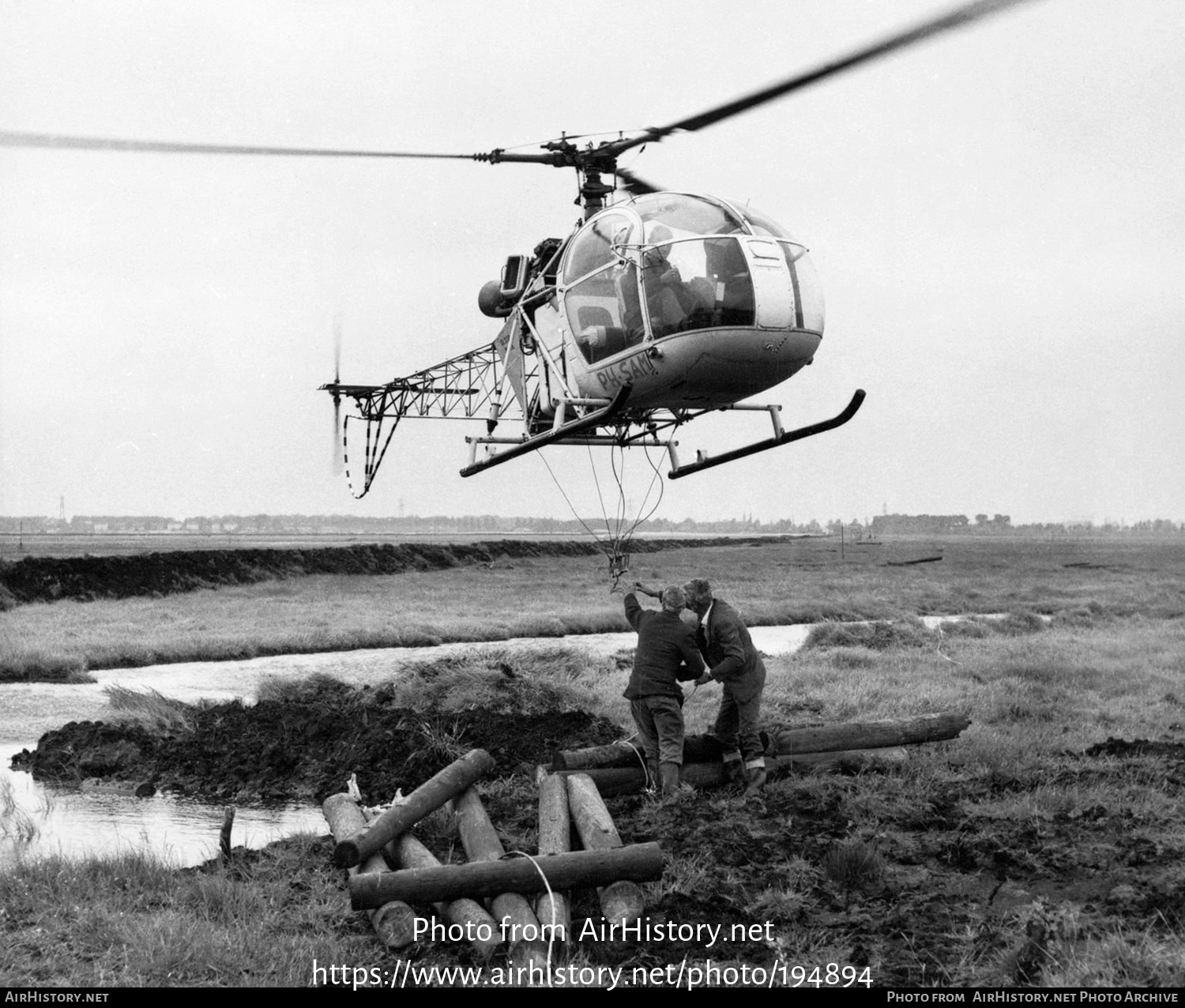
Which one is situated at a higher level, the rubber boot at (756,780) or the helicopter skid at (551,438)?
the helicopter skid at (551,438)

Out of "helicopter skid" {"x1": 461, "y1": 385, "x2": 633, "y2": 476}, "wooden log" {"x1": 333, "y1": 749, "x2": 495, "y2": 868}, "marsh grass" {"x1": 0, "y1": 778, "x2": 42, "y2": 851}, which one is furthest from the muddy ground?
"helicopter skid" {"x1": 461, "y1": 385, "x2": 633, "y2": 476}

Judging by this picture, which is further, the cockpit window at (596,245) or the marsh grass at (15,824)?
the cockpit window at (596,245)

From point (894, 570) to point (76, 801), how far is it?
2230 inches

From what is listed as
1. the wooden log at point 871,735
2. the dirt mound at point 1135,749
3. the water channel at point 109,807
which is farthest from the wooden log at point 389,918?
the dirt mound at point 1135,749

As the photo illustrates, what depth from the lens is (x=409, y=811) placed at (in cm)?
843

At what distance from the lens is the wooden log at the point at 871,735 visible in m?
11.3

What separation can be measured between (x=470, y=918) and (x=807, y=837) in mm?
3210

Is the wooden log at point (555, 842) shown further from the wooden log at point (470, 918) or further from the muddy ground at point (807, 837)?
the wooden log at point (470, 918)

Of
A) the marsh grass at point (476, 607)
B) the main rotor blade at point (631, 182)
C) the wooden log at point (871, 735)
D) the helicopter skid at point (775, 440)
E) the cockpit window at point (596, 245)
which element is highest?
the main rotor blade at point (631, 182)

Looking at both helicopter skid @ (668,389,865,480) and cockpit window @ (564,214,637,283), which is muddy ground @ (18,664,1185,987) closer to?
helicopter skid @ (668,389,865,480)

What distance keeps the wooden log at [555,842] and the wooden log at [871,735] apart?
296cm

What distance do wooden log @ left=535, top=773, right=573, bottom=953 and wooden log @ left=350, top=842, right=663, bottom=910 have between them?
0.42 feet
